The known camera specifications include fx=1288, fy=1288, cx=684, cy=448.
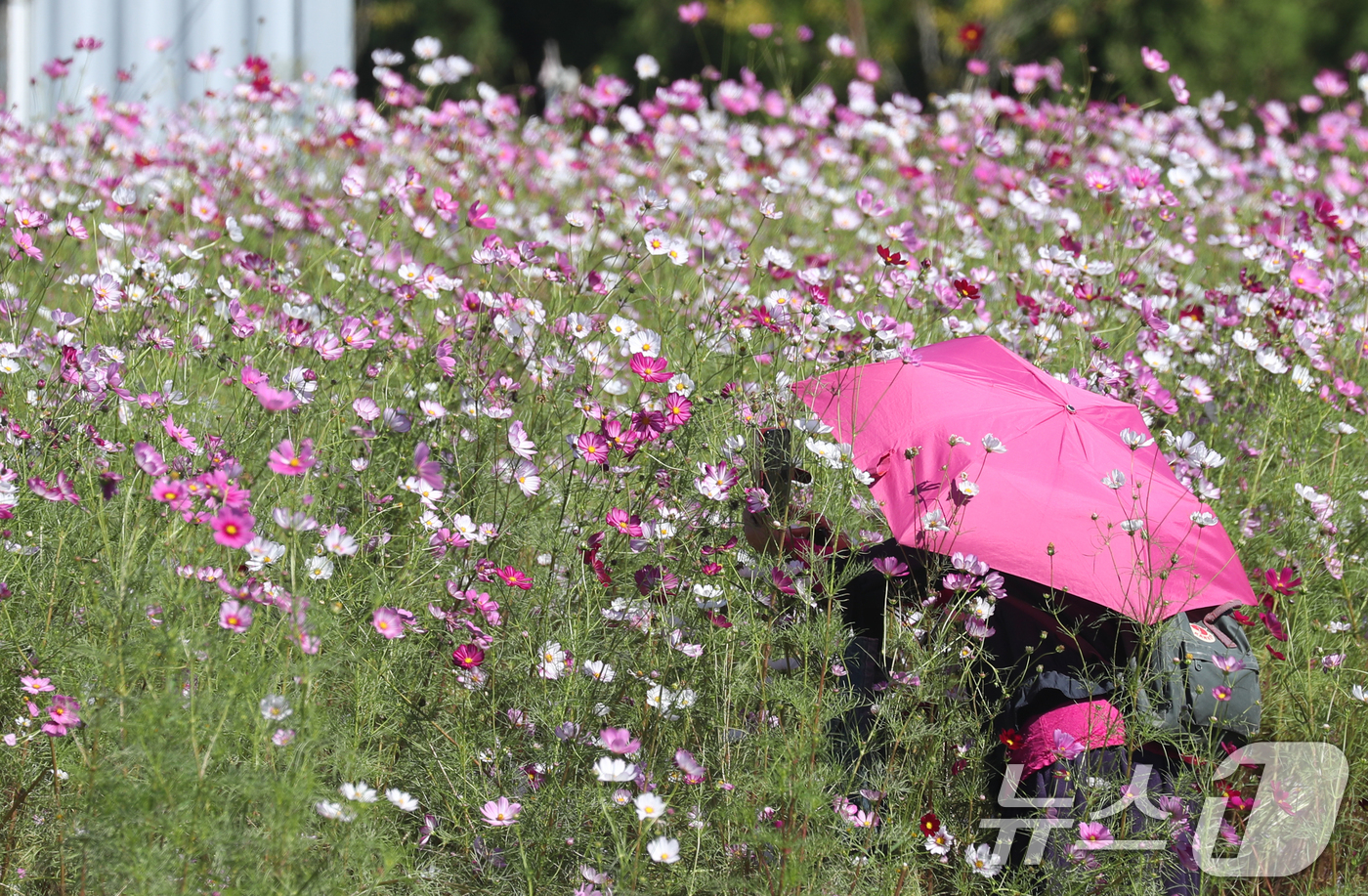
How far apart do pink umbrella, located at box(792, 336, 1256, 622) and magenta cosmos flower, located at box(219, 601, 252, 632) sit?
0.92m

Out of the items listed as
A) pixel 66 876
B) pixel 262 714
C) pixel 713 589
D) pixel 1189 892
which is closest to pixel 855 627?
pixel 713 589

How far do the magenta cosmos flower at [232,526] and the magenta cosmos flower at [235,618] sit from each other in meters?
0.10

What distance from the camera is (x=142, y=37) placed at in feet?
23.7

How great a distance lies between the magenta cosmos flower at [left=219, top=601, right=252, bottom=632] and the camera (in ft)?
5.59

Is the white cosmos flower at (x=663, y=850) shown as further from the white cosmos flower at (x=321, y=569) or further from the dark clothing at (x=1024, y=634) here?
the white cosmos flower at (x=321, y=569)

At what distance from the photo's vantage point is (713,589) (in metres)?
2.16

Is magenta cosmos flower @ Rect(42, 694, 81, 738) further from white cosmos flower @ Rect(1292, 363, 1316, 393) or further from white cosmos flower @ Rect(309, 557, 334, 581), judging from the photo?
white cosmos flower @ Rect(1292, 363, 1316, 393)

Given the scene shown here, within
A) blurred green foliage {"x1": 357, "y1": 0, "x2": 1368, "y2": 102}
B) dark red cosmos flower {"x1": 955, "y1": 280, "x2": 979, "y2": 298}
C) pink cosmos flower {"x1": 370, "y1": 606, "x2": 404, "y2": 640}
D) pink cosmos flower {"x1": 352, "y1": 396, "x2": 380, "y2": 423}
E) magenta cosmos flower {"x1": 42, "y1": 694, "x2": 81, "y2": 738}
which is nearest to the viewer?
magenta cosmos flower {"x1": 42, "y1": 694, "x2": 81, "y2": 738}

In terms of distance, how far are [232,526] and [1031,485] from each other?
1.23m

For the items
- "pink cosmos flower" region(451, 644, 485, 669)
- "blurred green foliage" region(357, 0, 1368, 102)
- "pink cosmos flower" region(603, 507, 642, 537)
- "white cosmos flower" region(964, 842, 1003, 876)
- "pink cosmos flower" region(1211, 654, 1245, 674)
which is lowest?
"white cosmos flower" region(964, 842, 1003, 876)

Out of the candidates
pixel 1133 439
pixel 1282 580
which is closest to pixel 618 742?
pixel 1133 439

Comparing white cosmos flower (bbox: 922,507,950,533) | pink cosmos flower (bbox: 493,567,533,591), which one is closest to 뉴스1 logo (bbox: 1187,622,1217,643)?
white cosmos flower (bbox: 922,507,950,533)

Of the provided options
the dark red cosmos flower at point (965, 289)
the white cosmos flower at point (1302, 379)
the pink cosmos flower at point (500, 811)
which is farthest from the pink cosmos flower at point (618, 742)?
the white cosmos flower at point (1302, 379)

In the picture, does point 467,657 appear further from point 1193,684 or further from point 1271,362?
point 1271,362
